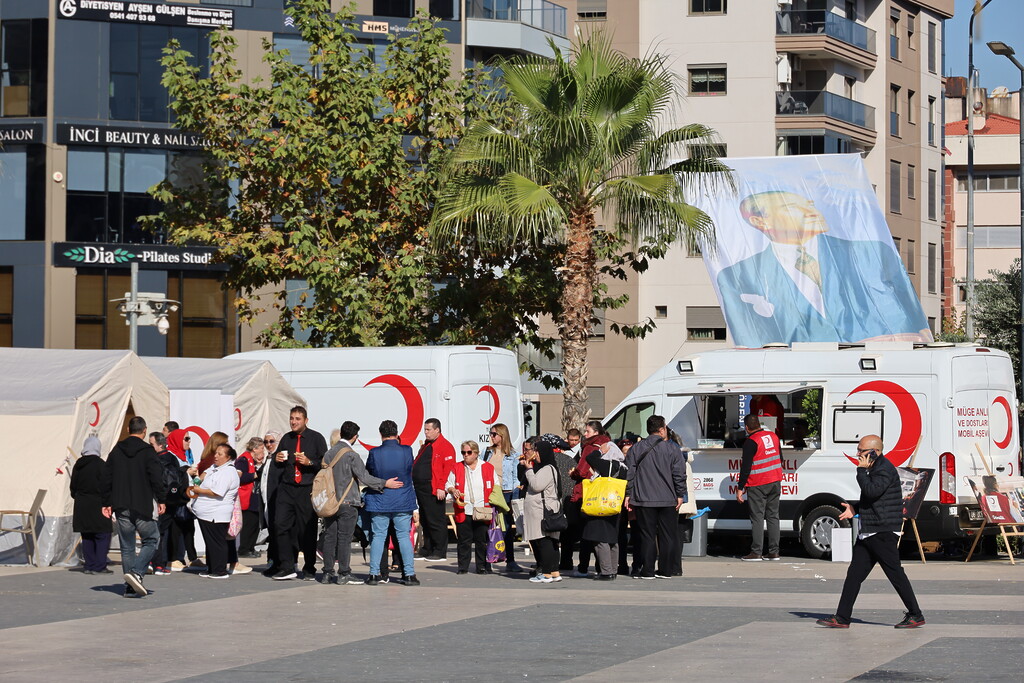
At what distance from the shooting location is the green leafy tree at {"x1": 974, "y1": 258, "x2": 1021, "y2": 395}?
1410 inches

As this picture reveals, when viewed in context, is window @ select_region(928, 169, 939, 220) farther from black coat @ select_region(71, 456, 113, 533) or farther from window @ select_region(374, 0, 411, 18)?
black coat @ select_region(71, 456, 113, 533)

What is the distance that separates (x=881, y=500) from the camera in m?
13.7

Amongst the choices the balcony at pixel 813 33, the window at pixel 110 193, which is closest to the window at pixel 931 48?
the balcony at pixel 813 33

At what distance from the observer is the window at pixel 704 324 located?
184ft

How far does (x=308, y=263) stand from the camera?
27.5 m

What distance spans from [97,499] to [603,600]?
20.3ft

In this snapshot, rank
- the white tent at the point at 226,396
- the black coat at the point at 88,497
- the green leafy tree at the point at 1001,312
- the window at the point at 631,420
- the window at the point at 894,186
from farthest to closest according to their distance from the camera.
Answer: the window at the point at 894,186 < the green leafy tree at the point at 1001,312 < the window at the point at 631,420 < the white tent at the point at 226,396 < the black coat at the point at 88,497

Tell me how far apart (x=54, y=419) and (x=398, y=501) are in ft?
17.6

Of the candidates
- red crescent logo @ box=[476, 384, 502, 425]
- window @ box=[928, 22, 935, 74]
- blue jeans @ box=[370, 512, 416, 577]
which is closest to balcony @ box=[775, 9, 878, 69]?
window @ box=[928, 22, 935, 74]

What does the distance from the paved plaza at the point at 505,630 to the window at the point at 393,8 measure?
30235mm

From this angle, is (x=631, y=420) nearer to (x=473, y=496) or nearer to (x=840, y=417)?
Result: (x=840, y=417)

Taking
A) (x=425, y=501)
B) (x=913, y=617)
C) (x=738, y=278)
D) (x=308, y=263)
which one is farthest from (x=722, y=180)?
(x=913, y=617)

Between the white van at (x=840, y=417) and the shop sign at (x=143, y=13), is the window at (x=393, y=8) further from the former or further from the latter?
the white van at (x=840, y=417)

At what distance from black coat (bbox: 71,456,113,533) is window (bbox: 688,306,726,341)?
127 ft
